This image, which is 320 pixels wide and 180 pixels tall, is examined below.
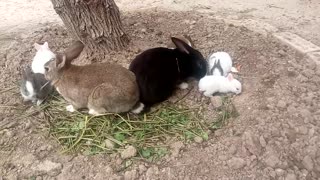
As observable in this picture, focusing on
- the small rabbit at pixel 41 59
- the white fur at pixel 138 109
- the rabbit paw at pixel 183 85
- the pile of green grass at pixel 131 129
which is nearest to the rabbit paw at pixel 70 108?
→ the pile of green grass at pixel 131 129

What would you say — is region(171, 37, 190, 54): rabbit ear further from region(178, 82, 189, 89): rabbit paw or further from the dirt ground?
the dirt ground

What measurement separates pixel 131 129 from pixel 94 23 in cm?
119

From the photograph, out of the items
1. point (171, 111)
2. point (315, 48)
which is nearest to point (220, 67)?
point (171, 111)

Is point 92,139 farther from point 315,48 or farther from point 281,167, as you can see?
point 315,48

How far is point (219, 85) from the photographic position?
3568 mm

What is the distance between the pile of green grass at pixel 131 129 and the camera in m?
3.16

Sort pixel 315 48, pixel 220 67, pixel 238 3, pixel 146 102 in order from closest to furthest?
pixel 146 102
pixel 220 67
pixel 315 48
pixel 238 3

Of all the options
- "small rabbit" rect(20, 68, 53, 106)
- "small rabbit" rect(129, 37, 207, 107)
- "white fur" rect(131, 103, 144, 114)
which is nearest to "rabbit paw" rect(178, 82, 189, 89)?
"small rabbit" rect(129, 37, 207, 107)

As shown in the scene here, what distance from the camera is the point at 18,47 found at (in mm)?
4523

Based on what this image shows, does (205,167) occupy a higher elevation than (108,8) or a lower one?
lower

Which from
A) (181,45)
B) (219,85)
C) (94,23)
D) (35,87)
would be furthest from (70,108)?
(219,85)

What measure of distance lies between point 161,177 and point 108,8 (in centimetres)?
183

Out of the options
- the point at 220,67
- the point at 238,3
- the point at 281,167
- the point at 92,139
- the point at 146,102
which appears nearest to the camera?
the point at 281,167

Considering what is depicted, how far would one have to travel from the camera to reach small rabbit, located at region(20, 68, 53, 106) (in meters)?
3.60
